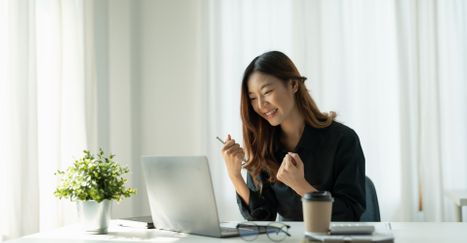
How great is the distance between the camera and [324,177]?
2248 mm

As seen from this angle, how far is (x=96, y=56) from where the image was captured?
395cm

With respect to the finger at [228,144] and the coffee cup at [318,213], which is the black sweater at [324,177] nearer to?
the finger at [228,144]

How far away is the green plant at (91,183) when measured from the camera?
6.17 feet

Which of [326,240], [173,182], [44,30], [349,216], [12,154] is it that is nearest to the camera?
[326,240]

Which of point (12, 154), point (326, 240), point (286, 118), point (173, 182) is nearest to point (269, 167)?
point (286, 118)

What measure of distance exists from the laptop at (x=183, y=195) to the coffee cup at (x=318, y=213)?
0.28 metres

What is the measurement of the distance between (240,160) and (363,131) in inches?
78.5

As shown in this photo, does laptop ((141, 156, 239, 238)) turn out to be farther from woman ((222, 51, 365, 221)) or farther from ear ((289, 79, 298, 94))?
ear ((289, 79, 298, 94))

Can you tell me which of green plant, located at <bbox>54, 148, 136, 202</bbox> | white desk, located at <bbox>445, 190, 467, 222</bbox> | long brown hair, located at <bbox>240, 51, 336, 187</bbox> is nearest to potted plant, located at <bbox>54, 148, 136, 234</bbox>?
green plant, located at <bbox>54, 148, 136, 202</bbox>

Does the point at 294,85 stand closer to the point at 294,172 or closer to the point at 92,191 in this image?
the point at 294,172

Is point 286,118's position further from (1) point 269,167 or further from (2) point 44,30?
(2) point 44,30

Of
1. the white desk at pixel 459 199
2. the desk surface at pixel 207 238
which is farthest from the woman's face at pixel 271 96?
the white desk at pixel 459 199

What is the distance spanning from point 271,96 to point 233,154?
0.28m

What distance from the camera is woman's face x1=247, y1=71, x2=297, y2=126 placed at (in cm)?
226
